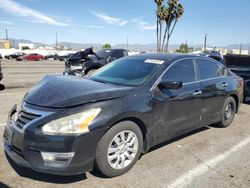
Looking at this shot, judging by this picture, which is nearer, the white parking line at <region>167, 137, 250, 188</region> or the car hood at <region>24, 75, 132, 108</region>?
the car hood at <region>24, 75, 132, 108</region>

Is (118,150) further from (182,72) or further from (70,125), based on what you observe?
(182,72)

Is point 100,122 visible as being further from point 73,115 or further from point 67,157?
point 67,157

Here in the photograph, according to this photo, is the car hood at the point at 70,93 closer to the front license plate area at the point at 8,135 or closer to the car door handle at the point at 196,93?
the front license plate area at the point at 8,135

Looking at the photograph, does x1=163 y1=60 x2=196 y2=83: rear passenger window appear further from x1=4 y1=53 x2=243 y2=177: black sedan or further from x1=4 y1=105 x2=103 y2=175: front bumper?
x1=4 y1=105 x2=103 y2=175: front bumper

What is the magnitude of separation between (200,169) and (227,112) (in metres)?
2.37

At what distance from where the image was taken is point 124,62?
15.6 feet

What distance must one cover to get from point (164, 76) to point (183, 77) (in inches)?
20.7

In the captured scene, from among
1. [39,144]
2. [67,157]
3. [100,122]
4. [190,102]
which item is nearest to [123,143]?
[100,122]

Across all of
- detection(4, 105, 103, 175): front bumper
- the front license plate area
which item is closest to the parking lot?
detection(4, 105, 103, 175): front bumper

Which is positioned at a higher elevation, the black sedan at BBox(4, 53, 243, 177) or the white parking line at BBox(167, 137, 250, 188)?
the black sedan at BBox(4, 53, 243, 177)

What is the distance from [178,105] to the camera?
4.16 meters

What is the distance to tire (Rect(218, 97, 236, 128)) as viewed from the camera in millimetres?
5527

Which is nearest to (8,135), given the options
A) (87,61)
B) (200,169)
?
(200,169)

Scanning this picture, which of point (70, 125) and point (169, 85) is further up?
point (169, 85)
